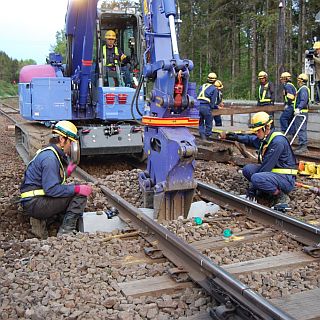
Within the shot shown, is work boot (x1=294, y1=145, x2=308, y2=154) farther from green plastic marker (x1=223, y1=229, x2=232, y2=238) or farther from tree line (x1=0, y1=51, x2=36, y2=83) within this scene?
tree line (x1=0, y1=51, x2=36, y2=83)

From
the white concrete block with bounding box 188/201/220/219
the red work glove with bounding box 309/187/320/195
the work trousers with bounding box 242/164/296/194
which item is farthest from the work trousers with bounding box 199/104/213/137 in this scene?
the white concrete block with bounding box 188/201/220/219

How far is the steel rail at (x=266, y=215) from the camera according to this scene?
493 centimetres

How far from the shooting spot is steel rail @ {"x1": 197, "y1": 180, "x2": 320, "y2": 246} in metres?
4.93

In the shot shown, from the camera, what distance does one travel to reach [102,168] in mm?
9891

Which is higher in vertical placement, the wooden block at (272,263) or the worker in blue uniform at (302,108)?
the worker in blue uniform at (302,108)

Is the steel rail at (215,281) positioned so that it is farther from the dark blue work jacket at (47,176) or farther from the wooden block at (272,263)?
the dark blue work jacket at (47,176)

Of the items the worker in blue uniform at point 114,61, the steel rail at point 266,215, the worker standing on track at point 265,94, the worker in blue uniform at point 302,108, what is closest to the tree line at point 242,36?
the worker standing on track at point 265,94

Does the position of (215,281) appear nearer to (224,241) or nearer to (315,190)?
(224,241)

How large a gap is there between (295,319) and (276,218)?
2.33 m

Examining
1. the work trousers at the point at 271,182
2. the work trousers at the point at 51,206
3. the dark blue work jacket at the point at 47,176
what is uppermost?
the dark blue work jacket at the point at 47,176

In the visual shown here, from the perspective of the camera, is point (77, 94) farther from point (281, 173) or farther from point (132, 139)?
point (281, 173)

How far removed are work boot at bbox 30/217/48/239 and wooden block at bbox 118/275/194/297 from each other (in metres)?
2.25

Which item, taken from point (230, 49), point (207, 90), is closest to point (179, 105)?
point (207, 90)

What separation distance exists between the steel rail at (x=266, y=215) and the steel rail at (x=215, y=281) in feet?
4.43
